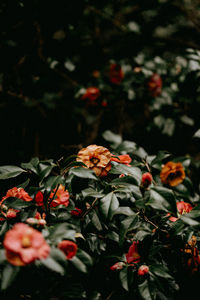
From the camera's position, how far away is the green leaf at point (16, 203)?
0.70 m

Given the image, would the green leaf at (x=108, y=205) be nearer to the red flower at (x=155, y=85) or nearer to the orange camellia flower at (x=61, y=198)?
the orange camellia flower at (x=61, y=198)

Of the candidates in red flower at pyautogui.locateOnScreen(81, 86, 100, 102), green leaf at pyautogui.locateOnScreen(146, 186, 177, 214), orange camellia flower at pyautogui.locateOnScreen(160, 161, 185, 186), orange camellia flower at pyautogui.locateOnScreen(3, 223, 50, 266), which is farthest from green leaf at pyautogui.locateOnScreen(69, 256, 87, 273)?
Answer: red flower at pyautogui.locateOnScreen(81, 86, 100, 102)

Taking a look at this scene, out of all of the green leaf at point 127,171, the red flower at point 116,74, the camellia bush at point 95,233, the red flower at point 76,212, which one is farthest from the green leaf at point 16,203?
the red flower at point 116,74

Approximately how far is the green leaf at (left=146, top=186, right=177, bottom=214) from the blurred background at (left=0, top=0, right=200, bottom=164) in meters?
0.98

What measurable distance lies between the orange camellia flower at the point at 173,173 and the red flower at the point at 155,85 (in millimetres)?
1144

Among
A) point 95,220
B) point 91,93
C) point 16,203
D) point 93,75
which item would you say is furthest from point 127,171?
point 93,75

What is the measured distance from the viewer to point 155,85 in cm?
182

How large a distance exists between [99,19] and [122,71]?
580 millimetres

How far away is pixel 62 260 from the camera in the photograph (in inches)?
19.6

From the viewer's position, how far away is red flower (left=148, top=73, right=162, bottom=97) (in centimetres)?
182

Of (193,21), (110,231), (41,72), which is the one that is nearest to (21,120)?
(41,72)

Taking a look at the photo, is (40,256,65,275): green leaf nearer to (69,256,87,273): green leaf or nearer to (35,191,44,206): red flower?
(69,256,87,273): green leaf

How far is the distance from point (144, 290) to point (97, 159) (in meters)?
0.38

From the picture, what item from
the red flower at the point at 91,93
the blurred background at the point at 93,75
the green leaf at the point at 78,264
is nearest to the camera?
the green leaf at the point at 78,264
